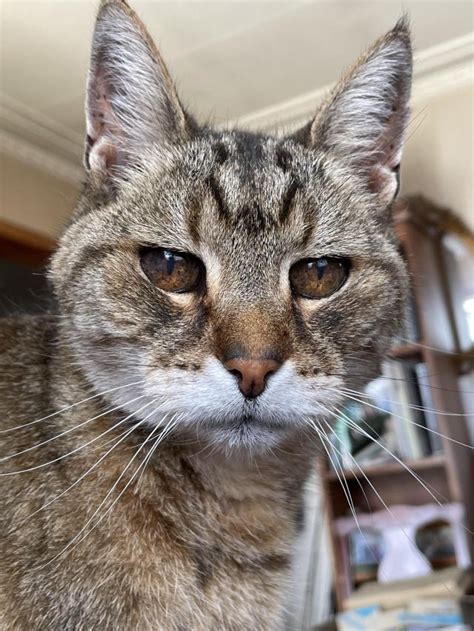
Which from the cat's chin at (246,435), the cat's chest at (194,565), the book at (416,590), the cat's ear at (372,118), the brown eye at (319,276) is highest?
the cat's ear at (372,118)

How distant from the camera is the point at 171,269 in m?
0.87

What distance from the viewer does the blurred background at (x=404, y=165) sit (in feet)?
7.71

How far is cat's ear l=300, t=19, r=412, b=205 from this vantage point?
0.97 meters

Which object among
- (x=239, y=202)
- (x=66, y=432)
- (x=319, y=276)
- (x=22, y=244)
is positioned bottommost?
(x=66, y=432)

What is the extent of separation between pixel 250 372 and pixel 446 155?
2494mm

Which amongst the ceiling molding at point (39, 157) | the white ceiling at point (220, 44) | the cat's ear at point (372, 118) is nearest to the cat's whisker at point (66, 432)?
the cat's ear at point (372, 118)

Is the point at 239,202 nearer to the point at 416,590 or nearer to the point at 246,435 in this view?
the point at 246,435

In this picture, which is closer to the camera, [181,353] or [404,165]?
[181,353]

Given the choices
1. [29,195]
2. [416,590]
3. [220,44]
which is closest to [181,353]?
[416,590]

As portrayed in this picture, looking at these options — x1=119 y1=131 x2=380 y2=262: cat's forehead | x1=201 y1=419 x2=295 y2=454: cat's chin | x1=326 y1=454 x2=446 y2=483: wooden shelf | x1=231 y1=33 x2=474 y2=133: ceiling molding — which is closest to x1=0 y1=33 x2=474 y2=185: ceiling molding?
x1=231 y1=33 x2=474 y2=133: ceiling molding

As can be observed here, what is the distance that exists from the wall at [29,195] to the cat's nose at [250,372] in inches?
103

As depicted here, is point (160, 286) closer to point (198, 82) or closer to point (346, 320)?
point (346, 320)

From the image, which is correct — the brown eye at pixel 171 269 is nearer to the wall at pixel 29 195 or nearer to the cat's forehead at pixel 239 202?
the cat's forehead at pixel 239 202

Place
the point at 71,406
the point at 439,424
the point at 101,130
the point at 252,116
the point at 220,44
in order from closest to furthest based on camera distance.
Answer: the point at 71,406, the point at 101,130, the point at 439,424, the point at 220,44, the point at 252,116
